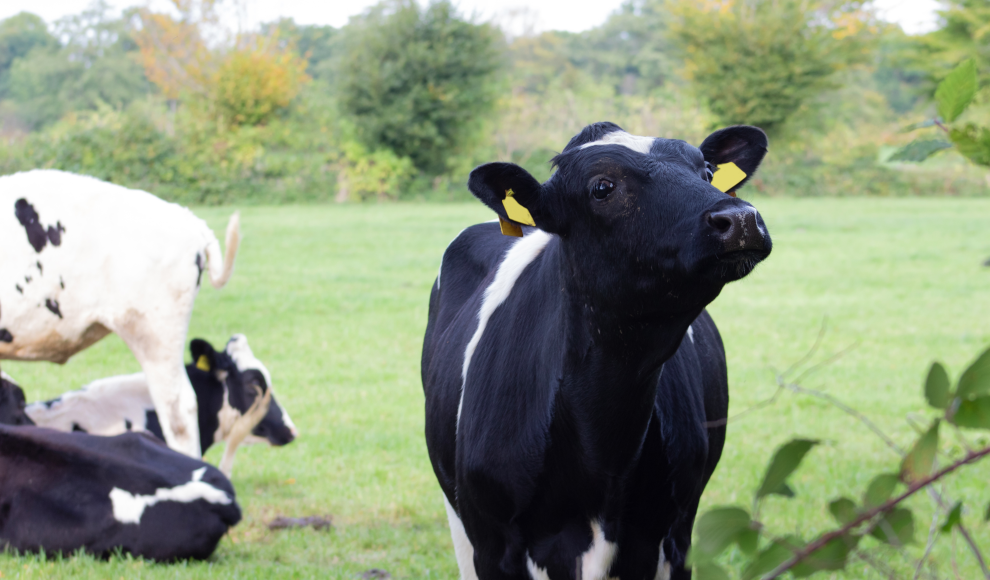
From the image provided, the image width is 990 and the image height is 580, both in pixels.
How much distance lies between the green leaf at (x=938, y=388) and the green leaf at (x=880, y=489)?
0.23 feet

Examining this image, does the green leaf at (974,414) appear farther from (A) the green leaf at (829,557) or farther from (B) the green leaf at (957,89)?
(B) the green leaf at (957,89)

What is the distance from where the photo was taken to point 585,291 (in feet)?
6.88

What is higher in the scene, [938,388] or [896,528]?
[938,388]

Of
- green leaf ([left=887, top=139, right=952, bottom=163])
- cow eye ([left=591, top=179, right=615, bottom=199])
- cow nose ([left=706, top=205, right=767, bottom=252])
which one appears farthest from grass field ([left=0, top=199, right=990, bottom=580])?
cow eye ([left=591, top=179, right=615, bottom=199])

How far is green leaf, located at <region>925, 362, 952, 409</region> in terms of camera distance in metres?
0.70

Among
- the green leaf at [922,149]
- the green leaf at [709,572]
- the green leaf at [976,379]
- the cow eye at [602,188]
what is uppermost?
the green leaf at [922,149]

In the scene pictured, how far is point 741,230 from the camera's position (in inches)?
66.6

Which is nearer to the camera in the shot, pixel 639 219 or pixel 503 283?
pixel 639 219

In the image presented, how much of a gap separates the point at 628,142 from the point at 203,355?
3.84 m

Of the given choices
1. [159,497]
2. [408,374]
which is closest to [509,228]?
[159,497]

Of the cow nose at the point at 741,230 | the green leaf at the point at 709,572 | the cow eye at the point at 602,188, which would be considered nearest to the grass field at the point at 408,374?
the green leaf at the point at 709,572

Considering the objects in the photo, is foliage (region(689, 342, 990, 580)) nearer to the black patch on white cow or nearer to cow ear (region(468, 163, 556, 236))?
cow ear (region(468, 163, 556, 236))

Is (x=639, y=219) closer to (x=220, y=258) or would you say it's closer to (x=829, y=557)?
(x=829, y=557)

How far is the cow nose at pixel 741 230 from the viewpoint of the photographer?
5.53 feet
